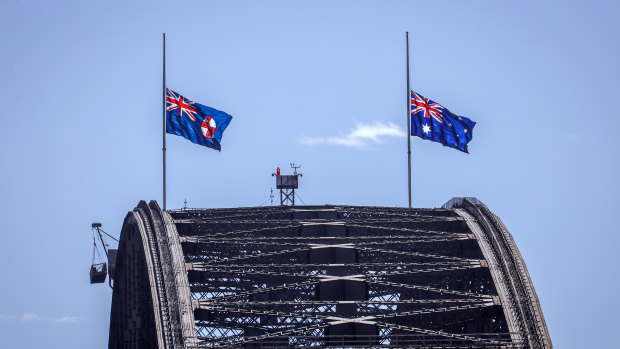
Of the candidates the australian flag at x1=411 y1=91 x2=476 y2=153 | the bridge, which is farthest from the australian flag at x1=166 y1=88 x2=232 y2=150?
the australian flag at x1=411 y1=91 x2=476 y2=153

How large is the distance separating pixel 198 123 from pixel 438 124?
48.1ft

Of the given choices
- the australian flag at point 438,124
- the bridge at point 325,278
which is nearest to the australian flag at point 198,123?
the bridge at point 325,278

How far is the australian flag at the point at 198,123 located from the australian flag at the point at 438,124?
11581 mm

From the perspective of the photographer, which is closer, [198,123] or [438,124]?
[198,123]

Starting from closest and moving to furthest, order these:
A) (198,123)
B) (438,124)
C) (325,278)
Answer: (325,278), (198,123), (438,124)

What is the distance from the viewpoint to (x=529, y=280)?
81625 mm

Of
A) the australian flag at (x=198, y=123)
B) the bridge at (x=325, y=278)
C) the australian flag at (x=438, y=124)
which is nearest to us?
the bridge at (x=325, y=278)

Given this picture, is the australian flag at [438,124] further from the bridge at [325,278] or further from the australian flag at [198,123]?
the australian flag at [198,123]

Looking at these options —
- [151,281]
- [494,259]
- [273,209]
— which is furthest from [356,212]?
[151,281]

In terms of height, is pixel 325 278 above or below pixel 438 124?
below

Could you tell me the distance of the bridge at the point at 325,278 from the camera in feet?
256

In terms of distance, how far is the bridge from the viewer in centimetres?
7806

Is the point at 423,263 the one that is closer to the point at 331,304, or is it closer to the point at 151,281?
the point at 331,304

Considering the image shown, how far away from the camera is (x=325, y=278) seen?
81688 millimetres
